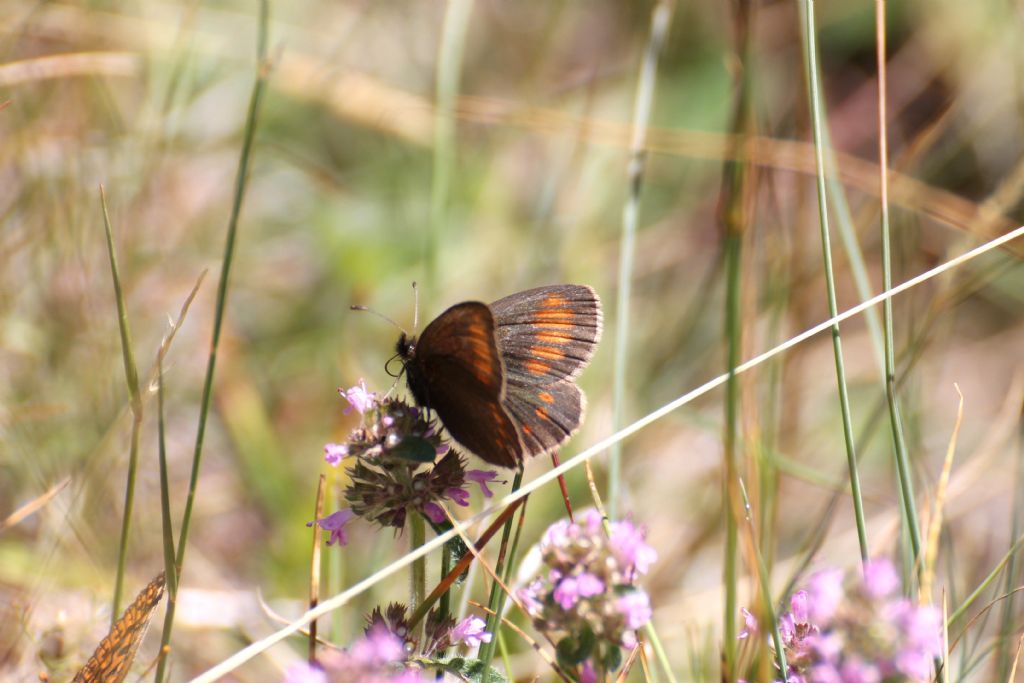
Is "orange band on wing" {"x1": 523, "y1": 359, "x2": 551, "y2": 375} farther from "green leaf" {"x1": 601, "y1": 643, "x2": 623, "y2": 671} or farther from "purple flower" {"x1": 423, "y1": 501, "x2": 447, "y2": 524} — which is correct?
"green leaf" {"x1": 601, "y1": 643, "x2": 623, "y2": 671}

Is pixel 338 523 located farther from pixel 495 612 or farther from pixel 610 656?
pixel 610 656

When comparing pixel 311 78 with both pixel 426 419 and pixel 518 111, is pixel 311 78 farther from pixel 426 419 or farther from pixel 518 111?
pixel 426 419

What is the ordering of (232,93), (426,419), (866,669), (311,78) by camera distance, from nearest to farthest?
(866,669) < (426,419) < (311,78) < (232,93)

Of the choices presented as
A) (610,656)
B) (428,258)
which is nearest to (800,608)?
(610,656)

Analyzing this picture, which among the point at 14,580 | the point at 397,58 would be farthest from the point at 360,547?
the point at 397,58

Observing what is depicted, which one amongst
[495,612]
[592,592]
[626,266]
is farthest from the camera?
[626,266]

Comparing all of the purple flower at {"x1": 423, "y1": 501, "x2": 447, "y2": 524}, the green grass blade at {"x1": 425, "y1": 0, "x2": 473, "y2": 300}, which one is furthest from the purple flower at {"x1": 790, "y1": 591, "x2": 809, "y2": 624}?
the green grass blade at {"x1": 425, "y1": 0, "x2": 473, "y2": 300}
